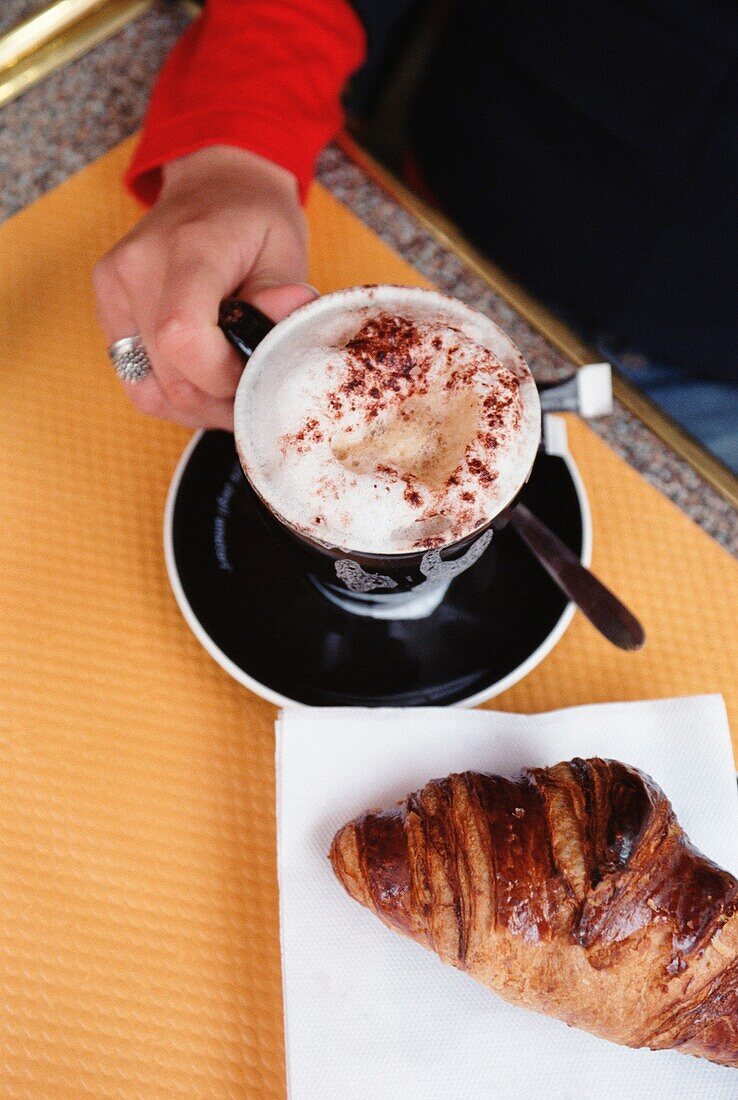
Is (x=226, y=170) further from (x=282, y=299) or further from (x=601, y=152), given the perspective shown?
(x=601, y=152)

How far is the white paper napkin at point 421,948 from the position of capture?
56 cm

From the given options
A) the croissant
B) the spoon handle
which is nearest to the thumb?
the spoon handle

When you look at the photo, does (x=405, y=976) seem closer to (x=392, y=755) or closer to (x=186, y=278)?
(x=392, y=755)

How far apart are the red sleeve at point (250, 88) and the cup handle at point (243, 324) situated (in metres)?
0.24

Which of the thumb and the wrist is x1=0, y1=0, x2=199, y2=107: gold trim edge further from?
the thumb

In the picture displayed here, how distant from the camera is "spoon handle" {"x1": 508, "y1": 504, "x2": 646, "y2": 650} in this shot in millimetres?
658

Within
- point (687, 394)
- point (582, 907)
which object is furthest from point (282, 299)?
point (687, 394)

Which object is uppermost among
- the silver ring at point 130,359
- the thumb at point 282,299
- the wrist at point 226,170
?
the wrist at point 226,170

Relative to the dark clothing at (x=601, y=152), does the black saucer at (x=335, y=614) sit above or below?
below

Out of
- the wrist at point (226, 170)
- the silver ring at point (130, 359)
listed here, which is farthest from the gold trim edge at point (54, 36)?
the silver ring at point (130, 359)

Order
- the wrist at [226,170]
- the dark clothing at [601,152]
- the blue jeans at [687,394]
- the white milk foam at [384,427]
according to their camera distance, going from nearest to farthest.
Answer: the white milk foam at [384,427], the wrist at [226,170], the dark clothing at [601,152], the blue jeans at [687,394]

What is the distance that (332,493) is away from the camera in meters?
0.53

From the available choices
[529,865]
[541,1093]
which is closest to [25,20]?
[529,865]

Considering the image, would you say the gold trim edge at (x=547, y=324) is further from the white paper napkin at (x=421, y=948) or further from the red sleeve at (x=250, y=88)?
the white paper napkin at (x=421, y=948)
